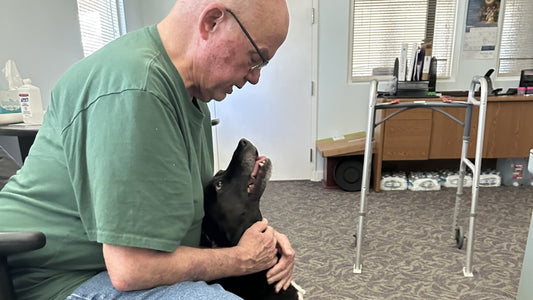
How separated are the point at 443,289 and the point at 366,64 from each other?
2135mm

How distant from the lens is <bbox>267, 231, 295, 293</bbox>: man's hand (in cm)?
90

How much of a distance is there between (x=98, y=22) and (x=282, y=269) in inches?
96.8

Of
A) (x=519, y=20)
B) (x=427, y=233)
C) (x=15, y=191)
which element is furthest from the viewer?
(x=519, y=20)

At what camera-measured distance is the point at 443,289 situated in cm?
165

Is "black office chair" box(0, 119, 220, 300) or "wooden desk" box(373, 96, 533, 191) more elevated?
"black office chair" box(0, 119, 220, 300)

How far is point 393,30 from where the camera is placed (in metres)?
3.08

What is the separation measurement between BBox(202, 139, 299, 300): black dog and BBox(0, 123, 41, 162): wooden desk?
83cm

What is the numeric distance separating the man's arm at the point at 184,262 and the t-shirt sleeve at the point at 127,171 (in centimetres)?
3

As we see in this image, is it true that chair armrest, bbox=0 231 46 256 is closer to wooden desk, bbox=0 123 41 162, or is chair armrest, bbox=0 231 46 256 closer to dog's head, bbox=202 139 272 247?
dog's head, bbox=202 139 272 247

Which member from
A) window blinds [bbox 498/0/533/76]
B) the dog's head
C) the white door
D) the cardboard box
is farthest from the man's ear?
window blinds [bbox 498/0/533/76]

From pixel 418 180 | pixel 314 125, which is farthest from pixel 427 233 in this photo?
pixel 314 125

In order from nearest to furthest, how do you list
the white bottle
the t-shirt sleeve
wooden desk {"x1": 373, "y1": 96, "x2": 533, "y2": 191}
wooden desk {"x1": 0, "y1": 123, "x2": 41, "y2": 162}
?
the t-shirt sleeve < wooden desk {"x1": 0, "y1": 123, "x2": 41, "y2": 162} < the white bottle < wooden desk {"x1": 373, "y1": 96, "x2": 533, "y2": 191}

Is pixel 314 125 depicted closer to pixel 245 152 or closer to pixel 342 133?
pixel 342 133

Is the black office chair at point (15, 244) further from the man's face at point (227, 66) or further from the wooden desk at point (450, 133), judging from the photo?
the wooden desk at point (450, 133)
